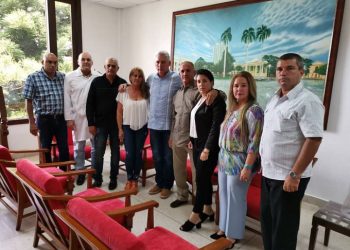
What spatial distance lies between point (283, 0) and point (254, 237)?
7.91ft

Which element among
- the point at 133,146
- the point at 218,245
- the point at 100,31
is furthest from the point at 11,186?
the point at 100,31

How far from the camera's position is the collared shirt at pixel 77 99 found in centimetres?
303

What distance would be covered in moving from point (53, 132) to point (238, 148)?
86.5 inches

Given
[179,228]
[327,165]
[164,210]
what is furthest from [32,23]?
[327,165]

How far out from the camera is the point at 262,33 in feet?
9.96

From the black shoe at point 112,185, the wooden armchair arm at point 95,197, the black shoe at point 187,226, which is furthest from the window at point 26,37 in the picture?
the black shoe at point 187,226

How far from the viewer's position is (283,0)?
2.85 metres

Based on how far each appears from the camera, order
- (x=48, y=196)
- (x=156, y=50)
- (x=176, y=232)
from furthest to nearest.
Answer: (x=156, y=50), (x=176, y=232), (x=48, y=196)

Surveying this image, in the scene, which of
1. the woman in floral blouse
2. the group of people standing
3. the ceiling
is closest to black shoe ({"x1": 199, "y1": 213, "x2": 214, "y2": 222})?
the group of people standing

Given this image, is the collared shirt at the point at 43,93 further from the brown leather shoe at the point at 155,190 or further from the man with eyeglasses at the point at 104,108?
the brown leather shoe at the point at 155,190

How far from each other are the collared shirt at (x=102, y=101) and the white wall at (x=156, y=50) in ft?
5.22

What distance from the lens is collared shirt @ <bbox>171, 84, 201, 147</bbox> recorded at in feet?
7.79

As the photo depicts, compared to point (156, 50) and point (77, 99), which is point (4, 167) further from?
point (156, 50)

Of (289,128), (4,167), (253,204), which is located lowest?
(253,204)
